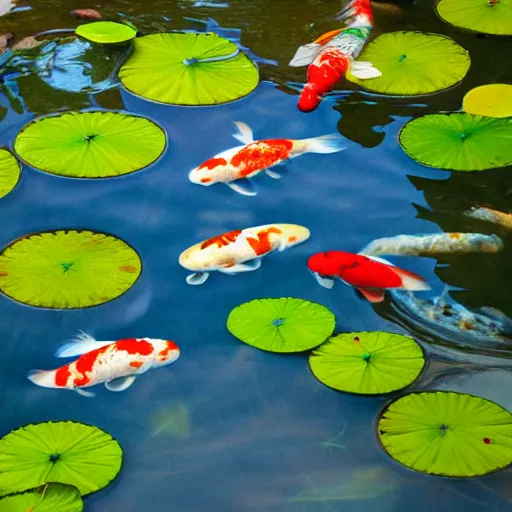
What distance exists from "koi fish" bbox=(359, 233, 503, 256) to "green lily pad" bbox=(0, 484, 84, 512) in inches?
50.3

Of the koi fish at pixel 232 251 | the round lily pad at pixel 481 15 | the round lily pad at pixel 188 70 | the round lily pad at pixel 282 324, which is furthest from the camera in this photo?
the round lily pad at pixel 481 15

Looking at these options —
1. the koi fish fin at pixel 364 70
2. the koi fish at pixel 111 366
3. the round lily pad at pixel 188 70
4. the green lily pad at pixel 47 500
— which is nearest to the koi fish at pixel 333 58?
the koi fish fin at pixel 364 70

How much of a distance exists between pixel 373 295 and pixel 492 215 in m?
0.62

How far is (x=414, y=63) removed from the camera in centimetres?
372

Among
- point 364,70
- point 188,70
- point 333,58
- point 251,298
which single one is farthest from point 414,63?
point 251,298

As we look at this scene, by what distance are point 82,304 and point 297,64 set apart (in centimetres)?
168

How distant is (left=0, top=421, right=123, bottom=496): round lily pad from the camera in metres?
2.18

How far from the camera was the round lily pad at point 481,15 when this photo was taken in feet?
13.2

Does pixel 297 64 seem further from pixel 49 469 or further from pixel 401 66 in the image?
pixel 49 469

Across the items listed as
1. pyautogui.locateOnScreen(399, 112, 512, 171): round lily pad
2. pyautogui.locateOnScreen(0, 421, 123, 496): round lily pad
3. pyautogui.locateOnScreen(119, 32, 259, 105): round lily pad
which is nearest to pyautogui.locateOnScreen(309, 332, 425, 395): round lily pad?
pyautogui.locateOnScreen(0, 421, 123, 496): round lily pad

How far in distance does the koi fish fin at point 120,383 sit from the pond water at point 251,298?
2 cm

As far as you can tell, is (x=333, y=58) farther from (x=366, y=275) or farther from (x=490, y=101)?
(x=366, y=275)

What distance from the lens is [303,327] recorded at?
257 centimetres

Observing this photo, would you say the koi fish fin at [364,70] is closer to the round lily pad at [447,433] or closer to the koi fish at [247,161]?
the koi fish at [247,161]
